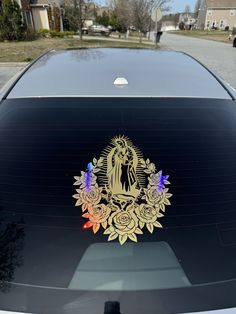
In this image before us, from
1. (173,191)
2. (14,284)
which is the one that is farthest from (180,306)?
(14,284)

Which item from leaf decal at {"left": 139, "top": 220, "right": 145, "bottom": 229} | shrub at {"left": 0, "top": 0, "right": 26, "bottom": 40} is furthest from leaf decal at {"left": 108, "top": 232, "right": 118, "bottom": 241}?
shrub at {"left": 0, "top": 0, "right": 26, "bottom": 40}

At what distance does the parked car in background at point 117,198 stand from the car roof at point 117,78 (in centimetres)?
1

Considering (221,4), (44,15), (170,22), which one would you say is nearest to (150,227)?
(44,15)

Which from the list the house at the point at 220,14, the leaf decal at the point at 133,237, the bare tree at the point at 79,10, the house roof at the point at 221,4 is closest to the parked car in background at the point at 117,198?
the leaf decal at the point at 133,237

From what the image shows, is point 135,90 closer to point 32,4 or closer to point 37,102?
point 37,102

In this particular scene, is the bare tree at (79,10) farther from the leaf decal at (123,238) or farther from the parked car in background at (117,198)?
the leaf decal at (123,238)

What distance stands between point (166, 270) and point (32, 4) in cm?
3443

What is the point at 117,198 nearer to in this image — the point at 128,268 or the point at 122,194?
the point at 122,194

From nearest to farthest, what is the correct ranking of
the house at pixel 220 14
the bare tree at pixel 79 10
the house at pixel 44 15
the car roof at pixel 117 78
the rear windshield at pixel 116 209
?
the rear windshield at pixel 116 209 → the car roof at pixel 117 78 → the bare tree at pixel 79 10 → the house at pixel 44 15 → the house at pixel 220 14

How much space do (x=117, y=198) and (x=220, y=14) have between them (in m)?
79.0

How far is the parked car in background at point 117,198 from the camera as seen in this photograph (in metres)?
1.10

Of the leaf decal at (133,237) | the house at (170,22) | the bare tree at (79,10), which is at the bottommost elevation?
the house at (170,22)

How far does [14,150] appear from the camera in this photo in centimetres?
152

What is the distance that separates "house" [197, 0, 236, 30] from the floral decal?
7597 cm
